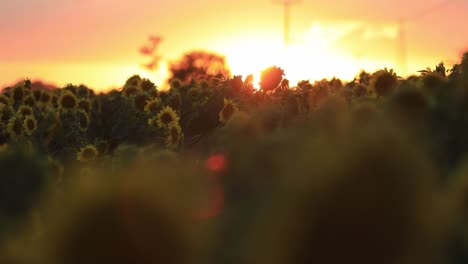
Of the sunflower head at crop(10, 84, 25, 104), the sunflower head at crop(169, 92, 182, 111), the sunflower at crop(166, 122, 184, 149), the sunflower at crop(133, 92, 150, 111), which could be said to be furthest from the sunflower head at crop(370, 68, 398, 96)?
the sunflower head at crop(10, 84, 25, 104)

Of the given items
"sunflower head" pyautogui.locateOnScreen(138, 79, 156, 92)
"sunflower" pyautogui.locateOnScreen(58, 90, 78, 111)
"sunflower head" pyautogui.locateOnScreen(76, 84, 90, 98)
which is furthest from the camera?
"sunflower head" pyautogui.locateOnScreen(76, 84, 90, 98)

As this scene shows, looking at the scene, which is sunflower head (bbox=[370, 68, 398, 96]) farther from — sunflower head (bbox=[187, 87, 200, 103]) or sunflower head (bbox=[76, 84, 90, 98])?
sunflower head (bbox=[76, 84, 90, 98])

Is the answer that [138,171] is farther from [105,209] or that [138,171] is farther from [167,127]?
[167,127]

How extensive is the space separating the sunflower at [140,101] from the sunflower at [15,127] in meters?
1.34

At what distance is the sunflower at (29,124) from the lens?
7.07 m

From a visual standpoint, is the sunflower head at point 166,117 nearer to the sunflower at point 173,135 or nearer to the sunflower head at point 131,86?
the sunflower at point 173,135

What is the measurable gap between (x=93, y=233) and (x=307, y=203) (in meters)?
0.32

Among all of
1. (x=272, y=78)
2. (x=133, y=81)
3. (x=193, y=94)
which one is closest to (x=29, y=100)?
(x=133, y=81)

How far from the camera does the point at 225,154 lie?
2.13 metres

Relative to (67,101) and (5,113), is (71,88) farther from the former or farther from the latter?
(5,113)

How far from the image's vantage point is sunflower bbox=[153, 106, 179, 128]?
7.13 m

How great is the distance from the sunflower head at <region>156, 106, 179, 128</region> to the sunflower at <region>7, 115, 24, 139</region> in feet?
4.78

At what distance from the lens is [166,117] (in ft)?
24.4

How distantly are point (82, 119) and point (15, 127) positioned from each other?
0.75 metres
